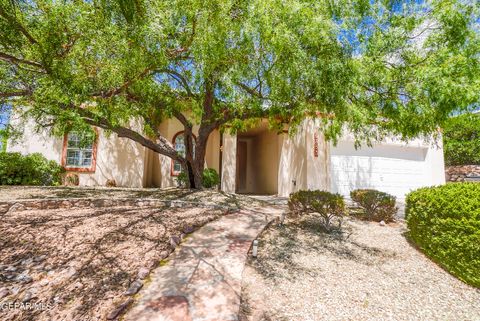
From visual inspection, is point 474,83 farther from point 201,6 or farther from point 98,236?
point 98,236

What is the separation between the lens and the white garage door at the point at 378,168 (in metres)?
11.7

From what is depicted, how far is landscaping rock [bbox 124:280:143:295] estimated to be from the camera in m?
3.23

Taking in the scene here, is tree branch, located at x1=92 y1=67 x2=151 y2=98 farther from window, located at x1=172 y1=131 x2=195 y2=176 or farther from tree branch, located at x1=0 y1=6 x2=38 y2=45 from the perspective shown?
window, located at x1=172 y1=131 x2=195 y2=176

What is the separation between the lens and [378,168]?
40.3ft

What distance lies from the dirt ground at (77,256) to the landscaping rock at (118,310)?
7 centimetres

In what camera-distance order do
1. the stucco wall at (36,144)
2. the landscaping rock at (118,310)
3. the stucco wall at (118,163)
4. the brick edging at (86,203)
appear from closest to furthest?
the landscaping rock at (118,310), the brick edging at (86,203), the stucco wall at (36,144), the stucco wall at (118,163)

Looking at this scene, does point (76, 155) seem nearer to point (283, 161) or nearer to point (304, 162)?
point (283, 161)

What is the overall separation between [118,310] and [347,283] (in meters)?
3.17

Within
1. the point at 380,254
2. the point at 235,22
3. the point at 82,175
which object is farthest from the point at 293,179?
the point at 82,175

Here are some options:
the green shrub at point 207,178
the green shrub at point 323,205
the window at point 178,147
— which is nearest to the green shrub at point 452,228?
the green shrub at point 323,205

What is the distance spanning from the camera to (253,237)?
210 inches

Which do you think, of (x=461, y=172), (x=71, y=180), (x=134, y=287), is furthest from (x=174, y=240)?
(x=461, y=172)

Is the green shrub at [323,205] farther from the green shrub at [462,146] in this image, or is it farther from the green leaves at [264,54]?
the green shrub at [462,146]

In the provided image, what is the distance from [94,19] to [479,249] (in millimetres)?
8139
